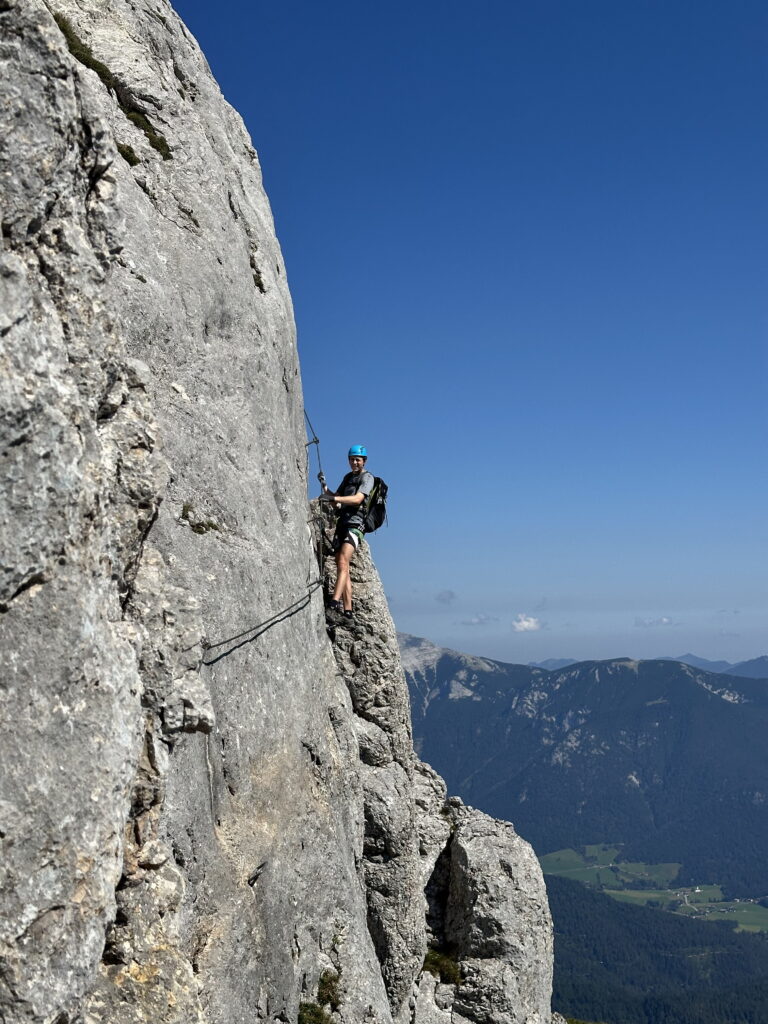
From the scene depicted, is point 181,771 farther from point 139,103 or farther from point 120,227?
point 139,103

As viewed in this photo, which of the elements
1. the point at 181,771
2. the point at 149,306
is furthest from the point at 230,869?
the point at 149,306

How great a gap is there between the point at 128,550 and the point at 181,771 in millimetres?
3827

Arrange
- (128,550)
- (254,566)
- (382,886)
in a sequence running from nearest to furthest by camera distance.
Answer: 1. (128,550)
2. (254,566)
3. (382,886)

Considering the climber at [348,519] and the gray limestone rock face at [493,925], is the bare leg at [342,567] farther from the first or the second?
the gray limestone rock face at [493,925]

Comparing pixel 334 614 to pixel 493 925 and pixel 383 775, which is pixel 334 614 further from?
pixel 493 925

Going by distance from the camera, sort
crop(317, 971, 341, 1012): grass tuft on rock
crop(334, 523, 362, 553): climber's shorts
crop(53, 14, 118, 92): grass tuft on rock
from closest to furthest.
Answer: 1. crop(53, 14, 118, 92): grass tuft on rock
2. crop(317, 971, 341, 1012): grass tuft on rock
3. crop(334, 523, 362, 553): climber's shorts

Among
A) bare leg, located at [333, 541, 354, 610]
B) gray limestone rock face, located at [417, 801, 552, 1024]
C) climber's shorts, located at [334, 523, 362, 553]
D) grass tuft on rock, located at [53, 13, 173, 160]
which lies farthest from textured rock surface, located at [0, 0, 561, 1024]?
climber's shorts, located at [334, 523, 362, 553]

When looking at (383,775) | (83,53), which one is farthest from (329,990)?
(83,53)

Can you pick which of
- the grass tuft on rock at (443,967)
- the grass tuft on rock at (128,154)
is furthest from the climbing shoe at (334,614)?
the grass tuft on rock at (128,154)

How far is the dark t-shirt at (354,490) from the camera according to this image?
81.1 feet

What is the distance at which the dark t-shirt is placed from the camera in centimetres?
2472

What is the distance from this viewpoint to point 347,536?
24.9 meters

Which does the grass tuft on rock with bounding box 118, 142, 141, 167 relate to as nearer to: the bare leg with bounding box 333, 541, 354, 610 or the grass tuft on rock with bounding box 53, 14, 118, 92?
the grass tuft on rock with bounding box 53, 14, 118, 92

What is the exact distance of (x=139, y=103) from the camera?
59.7 feet
